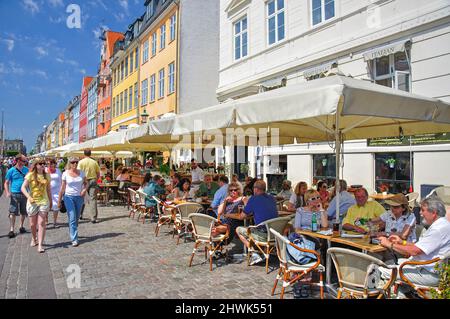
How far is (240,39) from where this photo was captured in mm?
18062

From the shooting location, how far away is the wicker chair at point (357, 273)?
3533 millimetres

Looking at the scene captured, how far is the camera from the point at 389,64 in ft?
35.1

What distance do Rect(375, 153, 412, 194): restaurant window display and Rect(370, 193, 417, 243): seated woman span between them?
5.31 metres

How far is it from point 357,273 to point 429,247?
0.84 m

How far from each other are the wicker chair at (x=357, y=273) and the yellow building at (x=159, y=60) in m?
21.4

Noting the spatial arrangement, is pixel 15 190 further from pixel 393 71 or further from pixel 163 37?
pixel 163 37

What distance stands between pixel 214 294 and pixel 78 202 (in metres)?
4.00

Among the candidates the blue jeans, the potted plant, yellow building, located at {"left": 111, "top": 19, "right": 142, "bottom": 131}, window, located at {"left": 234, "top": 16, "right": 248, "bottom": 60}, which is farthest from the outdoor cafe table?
yellow building, located at {"left": 111, "top": 19, "right": 142, "bottom": 131}

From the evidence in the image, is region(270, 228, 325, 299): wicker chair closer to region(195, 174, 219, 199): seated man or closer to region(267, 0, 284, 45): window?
region(195, 174, 219, 199): seated man

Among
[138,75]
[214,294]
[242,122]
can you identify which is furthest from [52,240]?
[138,75]

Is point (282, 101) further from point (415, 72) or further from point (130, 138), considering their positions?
point (415, 72)

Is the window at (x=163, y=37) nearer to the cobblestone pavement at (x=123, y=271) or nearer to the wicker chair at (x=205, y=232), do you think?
the cobblestone pavement at (x=123, y=271)

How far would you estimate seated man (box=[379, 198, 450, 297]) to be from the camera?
370 centimetres

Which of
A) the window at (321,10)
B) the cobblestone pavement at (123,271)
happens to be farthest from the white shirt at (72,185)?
the window at (321,10)
